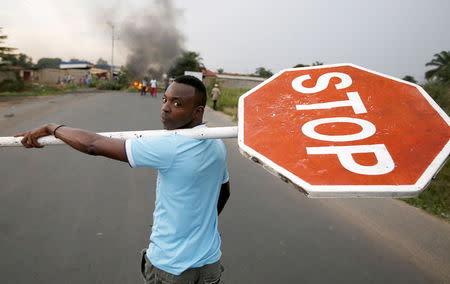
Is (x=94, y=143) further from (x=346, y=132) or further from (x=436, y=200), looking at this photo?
(x=436, y=200)

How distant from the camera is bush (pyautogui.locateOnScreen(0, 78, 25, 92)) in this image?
21875 millimetres

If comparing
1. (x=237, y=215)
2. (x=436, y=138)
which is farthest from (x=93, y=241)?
(x=436, y=138)

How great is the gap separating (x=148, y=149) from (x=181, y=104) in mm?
279

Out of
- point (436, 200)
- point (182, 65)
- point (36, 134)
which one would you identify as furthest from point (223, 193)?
point (182, 65)

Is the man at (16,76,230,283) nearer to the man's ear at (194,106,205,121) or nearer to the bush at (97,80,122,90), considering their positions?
the man's ear at (194,106,205,121)

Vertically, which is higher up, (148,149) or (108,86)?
(148,149)

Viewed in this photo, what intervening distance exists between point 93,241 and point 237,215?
163 cm

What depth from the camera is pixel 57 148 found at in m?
6.39

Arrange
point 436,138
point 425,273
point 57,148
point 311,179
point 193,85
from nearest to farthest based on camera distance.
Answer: point 311,179 → point 436,138 → point 193,85 → point 425,273 → point 57,148

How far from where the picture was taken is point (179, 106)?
1426 millimetres

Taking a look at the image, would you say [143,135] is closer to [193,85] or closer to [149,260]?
[193,85]

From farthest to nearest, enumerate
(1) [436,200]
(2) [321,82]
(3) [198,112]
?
(1) [436,200], (3) [198,112], (2) [321,82]

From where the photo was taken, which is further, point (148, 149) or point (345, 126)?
point (148, 149)

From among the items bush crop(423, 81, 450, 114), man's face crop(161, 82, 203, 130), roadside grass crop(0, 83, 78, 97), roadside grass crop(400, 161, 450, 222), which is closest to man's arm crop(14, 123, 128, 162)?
man's face crop(161, 82, 203, 130)
